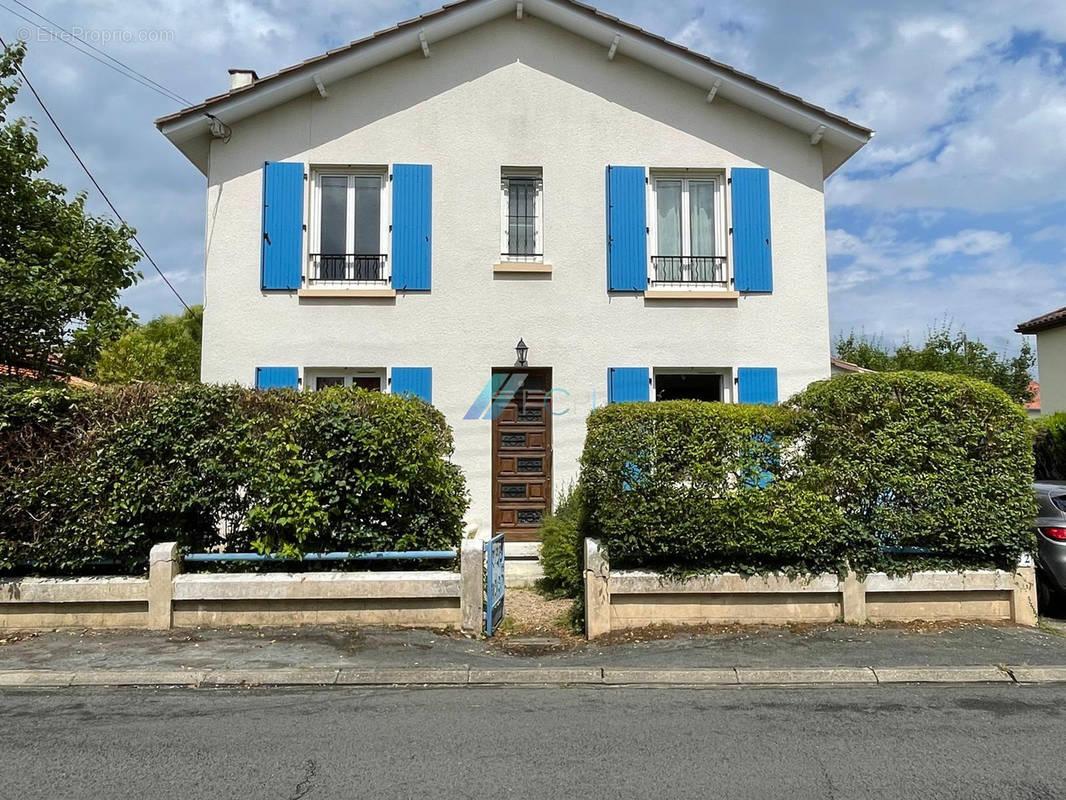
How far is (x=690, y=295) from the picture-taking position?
10.5 meters

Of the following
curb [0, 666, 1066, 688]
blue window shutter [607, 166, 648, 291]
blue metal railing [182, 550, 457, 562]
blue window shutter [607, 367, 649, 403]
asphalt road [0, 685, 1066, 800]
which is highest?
blue window shutter [607, 166, 648, 291]

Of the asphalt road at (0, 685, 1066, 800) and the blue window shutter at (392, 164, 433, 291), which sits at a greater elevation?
the blue window shutter at (392, 164, 433, 291)

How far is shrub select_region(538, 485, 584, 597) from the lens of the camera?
8234 mm

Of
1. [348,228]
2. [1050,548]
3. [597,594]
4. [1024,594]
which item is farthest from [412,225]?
[1050,548]

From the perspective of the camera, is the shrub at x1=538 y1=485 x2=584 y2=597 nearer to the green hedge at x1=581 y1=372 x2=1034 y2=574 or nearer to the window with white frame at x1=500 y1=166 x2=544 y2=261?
the green hedge at x1=581 y1=372 x2=1034 y2=574

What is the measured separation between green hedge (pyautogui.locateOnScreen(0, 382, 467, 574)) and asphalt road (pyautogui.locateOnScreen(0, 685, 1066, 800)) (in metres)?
1.68

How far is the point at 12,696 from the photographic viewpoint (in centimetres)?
549

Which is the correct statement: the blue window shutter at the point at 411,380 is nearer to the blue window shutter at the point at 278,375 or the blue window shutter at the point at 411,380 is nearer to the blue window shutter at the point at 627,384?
the blue window shutter at the point at 278,375

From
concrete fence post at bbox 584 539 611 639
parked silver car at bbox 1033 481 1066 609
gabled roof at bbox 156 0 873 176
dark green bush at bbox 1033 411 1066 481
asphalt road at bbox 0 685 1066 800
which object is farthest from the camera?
dark green bush at bbox 1033 411 1066 481

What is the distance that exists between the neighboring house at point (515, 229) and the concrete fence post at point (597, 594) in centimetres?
356

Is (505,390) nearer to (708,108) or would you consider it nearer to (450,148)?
(450,148)

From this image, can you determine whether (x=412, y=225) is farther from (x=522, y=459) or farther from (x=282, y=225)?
(x=522, y=459)

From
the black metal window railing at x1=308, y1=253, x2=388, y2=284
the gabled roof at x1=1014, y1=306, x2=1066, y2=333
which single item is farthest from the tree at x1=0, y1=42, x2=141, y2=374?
the gabled roof at x1=1014, y1=306, x2=1066, y2=333

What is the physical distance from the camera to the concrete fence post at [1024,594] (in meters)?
7.07
